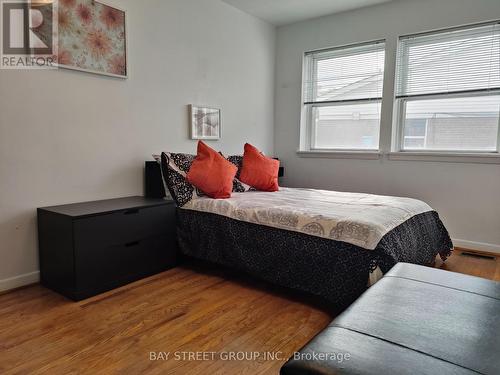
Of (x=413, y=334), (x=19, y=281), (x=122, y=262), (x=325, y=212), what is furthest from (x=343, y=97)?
(x=19, y=281)

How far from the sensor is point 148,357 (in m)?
1.65

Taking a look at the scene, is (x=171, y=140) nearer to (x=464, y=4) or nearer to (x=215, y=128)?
(x=215, y=128)

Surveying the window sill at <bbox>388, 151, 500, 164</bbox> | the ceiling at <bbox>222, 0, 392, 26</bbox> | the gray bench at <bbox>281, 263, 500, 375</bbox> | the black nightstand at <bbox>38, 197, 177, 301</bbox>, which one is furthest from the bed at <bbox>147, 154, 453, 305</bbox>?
the ceiling at <bbox>222, 0, 392, 26</bbox>

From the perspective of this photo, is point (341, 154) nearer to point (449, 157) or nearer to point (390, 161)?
point (390, 161)

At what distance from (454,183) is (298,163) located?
5.52ft

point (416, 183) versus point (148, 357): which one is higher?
point (416, 183)

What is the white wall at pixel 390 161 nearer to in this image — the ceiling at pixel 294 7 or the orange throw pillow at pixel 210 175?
the ceiling at pixel 294 7

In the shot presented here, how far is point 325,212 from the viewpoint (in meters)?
2.35

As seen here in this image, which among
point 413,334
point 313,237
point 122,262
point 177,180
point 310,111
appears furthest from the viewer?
point 310,111

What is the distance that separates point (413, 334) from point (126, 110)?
2.57 m

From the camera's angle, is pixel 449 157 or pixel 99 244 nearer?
pixel 99 244

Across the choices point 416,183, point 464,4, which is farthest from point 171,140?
point 464,4

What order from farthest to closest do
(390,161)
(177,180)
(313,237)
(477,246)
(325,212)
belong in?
(390,161) → (477,246) → (177,180) → (325,212) → (313,237)

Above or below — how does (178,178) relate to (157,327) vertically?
above
